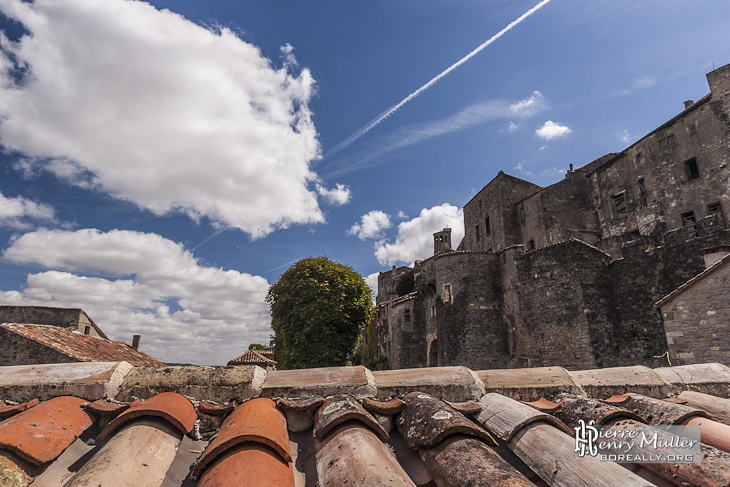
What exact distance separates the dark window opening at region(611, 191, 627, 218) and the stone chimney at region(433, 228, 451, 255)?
20639mm

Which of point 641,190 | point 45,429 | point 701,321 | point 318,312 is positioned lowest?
point 45,429

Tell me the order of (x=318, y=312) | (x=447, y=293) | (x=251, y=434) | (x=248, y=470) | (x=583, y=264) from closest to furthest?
(x=248, y=470)
(x=251, y=434)
(x=318, y=312)
(x=583, y=264)
(x=447, y=293)

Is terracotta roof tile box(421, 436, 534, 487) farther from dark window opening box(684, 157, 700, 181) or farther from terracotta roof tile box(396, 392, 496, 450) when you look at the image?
dark window opening box(684, 157, 700, 181)

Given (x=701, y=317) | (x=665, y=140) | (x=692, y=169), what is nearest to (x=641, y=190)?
(x=692, y=169)

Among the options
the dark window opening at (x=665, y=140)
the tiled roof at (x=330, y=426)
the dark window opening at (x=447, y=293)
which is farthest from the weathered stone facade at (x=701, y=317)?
the dark window opening at (x=665, y=140)

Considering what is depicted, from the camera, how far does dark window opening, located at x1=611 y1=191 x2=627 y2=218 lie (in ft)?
91.1

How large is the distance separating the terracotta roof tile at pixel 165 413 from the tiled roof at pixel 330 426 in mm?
11

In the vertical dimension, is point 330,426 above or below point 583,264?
below

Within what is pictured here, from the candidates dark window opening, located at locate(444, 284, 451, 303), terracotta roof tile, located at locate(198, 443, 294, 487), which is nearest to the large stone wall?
terracotta roof tile, located at locate(198, 443, 294, 487)

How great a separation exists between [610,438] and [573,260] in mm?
17321

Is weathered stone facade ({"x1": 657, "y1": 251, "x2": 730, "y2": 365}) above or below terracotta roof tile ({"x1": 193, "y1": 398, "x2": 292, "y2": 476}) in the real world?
above

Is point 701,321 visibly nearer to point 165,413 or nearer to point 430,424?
point 430,424

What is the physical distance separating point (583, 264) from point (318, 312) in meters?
12.3

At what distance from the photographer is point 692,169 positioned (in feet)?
77.3
